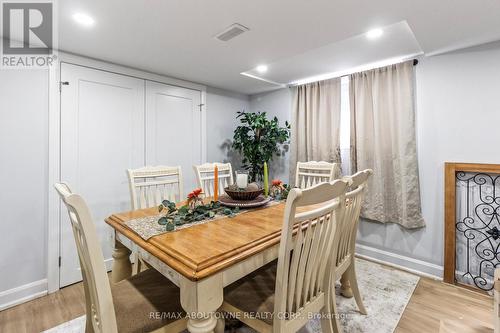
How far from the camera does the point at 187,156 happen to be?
3.33 meters

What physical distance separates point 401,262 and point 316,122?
6.17 feet

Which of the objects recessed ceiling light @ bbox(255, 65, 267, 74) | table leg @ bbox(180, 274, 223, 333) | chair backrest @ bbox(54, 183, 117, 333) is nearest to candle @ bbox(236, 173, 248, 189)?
table leg @ bbox(180, 274, 223, 333)

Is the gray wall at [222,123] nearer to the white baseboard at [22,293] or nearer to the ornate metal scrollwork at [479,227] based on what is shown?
the white baseboard at [22,293]

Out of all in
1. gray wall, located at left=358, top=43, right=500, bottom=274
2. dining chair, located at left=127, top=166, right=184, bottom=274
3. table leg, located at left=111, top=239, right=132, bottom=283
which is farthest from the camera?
gray wall, located at left=358, top=43, right=500, bottom=274

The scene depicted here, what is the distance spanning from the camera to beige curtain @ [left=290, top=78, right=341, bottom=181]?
10.1 ft

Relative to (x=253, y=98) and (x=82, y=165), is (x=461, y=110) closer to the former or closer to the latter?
(x=253, y=98)

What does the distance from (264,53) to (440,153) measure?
197cm

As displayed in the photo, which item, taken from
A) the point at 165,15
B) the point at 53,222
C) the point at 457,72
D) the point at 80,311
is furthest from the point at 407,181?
the point at 53,222

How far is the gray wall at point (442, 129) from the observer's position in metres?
2.15

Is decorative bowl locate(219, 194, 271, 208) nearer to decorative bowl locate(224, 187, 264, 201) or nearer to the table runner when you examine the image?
decorative bowl locate(224, 187, 264, 201)

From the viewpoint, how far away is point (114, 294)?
4.00 feet

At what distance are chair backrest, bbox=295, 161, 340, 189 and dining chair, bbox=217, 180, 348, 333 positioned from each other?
124 cm

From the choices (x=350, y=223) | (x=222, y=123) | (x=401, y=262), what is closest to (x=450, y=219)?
(x=401, y=262)

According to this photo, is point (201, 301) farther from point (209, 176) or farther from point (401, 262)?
point (401, 262)
